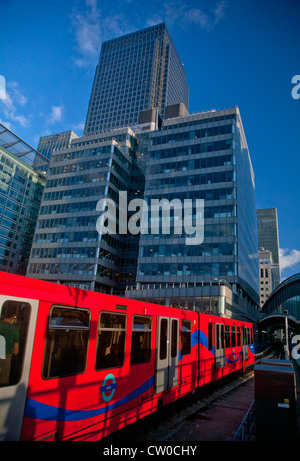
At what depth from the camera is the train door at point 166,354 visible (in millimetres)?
9016

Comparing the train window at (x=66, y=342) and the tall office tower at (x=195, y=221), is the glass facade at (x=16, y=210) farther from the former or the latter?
the train window at (x=66, y=342)

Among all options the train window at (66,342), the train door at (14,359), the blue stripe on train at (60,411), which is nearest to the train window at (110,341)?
the train window at (66,342)

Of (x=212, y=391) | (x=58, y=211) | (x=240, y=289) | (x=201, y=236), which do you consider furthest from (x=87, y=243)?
(x=212, y=391)

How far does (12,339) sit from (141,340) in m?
4.27

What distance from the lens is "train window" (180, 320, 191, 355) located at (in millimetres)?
10611

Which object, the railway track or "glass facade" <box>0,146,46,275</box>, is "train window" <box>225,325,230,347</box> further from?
"glass facade" <box>0,146,46,275</box>

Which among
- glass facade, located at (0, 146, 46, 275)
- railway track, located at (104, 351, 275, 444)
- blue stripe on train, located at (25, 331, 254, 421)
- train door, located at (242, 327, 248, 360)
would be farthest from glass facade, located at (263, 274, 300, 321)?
blue stripe on train, located at (25, 331, 254, 421)

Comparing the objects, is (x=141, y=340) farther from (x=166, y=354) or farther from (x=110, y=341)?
(x=166, y=354)

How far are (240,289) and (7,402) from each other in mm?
52773

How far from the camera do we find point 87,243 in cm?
5622

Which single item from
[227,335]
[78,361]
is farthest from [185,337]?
[227,335]

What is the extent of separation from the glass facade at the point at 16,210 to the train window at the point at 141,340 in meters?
72.2

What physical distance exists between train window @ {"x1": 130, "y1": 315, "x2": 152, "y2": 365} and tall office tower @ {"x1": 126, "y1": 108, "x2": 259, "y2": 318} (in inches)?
1364

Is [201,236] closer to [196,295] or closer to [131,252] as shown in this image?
[196,295]
